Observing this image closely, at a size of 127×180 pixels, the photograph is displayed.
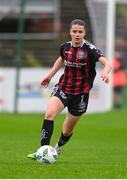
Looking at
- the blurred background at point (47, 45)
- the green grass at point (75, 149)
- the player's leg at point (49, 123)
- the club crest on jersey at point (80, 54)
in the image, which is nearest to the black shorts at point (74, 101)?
the player's leg at point (49, 123)

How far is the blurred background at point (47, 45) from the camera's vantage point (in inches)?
1180

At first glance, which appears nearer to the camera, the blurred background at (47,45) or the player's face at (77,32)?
the player's face at (77,32)

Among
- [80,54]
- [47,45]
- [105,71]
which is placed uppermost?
[80,54]

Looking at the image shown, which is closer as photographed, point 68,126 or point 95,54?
point 95,54

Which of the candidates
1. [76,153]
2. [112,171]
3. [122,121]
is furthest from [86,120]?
[112,171]

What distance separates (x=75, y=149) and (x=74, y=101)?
329 centimetres

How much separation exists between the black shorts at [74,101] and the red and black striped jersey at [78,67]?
2.6 inches

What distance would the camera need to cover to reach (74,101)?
1276 centimetres

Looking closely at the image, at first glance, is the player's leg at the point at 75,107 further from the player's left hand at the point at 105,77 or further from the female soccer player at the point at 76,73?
the player's left hand at the point at 105,77

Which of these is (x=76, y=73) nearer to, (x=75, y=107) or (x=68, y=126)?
(x=75, y=107)

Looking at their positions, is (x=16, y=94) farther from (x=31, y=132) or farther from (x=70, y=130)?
(x=70, y=130)

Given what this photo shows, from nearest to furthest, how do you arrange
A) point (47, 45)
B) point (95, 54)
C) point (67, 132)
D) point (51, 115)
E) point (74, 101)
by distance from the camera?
1. point (51, 115)
2. point (95, 54)
3. point (74, 101)
4. point (67, 132)
5. point (47, 45)

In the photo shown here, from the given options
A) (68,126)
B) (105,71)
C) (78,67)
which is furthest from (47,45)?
(105,71)

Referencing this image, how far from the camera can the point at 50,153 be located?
12.0 m
